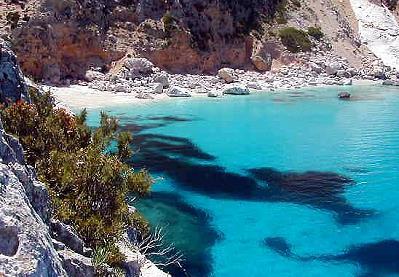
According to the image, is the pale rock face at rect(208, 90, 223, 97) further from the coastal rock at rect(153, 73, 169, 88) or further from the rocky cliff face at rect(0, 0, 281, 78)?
the rocky cliff face at rect(0, 0, 281, 78)

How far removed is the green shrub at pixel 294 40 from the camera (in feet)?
262

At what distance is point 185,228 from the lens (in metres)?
20.3

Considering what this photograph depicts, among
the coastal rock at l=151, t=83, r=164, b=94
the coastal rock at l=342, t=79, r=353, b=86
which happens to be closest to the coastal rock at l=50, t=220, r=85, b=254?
the coastal rock at l=151, t=83, r=164, b=94

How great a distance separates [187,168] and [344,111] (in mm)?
26954

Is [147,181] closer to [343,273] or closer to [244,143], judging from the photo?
[343,273]

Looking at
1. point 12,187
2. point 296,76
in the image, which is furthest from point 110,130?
point 296,76

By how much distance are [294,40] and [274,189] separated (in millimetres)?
58889

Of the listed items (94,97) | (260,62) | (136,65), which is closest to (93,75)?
(136,65)

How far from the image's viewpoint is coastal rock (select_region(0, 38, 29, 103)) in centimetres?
1648

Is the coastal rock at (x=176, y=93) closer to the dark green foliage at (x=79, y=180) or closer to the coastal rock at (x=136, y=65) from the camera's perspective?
the coastal rock at (x=136, y=65)

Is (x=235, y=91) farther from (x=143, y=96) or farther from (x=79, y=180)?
(x=79, y=180)

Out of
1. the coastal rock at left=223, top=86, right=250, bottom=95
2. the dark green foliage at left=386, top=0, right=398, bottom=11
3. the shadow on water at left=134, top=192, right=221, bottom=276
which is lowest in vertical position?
the shadow on water at left=134, top=192, right=221, bottom=276

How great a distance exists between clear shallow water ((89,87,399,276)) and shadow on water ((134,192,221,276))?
43 mm

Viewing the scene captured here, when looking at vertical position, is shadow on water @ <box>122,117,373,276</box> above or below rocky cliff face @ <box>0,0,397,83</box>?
below
